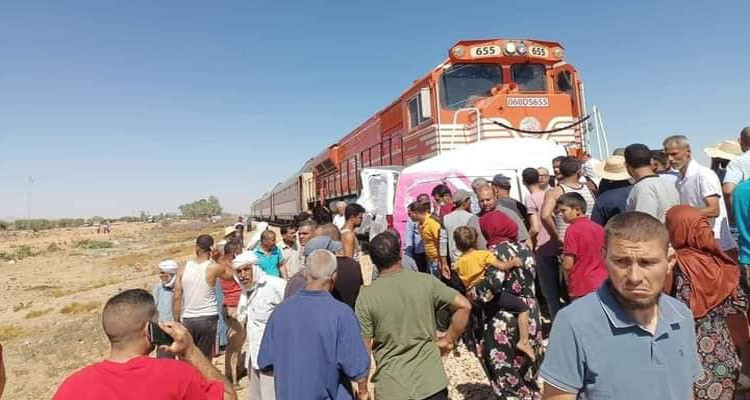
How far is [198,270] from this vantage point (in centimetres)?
479

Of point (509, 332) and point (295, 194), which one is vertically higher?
point (295, 194)

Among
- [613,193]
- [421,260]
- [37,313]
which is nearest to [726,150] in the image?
[613,193]

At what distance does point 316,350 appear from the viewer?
2.62 meters

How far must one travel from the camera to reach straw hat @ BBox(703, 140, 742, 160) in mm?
4672

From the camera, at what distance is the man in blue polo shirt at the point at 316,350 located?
262 centimetres

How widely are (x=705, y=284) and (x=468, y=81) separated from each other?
694cm

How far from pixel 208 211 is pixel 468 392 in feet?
469

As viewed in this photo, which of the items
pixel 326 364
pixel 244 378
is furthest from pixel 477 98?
pixel 326 364

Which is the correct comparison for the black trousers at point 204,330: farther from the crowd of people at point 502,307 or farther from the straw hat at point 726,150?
the straw hat at point 726,150

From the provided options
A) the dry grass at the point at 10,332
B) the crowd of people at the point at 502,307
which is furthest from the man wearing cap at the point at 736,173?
the dry grass at the point at 10,332

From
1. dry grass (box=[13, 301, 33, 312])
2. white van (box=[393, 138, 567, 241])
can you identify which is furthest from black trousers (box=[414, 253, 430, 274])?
dry grass (box=[13, 301, 33, 312])

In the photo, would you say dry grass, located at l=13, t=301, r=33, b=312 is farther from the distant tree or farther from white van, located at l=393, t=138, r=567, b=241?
the distant tree

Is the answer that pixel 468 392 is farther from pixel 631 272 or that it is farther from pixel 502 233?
pixel 631 272

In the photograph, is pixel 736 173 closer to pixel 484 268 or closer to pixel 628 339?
pixel 484 268
